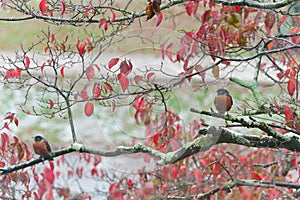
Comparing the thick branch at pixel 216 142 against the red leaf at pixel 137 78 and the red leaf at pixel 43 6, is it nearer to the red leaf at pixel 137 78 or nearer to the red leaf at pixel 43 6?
the red leaf at pixel 137 78

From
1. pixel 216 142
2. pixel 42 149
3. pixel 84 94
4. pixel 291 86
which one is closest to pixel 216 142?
pixel 216 142

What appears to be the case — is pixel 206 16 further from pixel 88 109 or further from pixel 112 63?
pixel 88 109

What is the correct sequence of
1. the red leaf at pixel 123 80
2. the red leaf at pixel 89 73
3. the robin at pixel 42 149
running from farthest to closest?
the robin at pixel 42 149 < the red leaf at pixel 89 73 < the red leaf at pixel 123 80

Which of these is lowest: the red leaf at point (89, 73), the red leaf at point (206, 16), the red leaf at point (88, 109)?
the red leaf at point (88, 109)

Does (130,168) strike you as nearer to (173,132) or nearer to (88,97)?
(173,132)

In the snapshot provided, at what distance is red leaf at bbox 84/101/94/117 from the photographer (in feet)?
4.29

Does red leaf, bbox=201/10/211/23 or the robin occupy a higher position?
red leaf, bbox=201/10/211/23

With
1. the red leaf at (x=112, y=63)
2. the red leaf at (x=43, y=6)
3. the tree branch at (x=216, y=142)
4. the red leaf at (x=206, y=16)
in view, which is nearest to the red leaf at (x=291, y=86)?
the tree branch at (x=216, y=142)

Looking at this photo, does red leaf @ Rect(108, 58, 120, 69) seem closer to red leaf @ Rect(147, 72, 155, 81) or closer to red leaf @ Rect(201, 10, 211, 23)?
red leaf @ Rect(147, 72, 155, 81)

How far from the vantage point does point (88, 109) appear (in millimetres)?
1312

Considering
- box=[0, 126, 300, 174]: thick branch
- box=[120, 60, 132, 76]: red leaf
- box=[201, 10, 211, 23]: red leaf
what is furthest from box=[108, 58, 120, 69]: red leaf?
box=[201, 10, 211, 23]: red leaf

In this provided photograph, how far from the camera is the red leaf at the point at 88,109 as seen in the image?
4.29 feet

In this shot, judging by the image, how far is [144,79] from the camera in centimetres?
140

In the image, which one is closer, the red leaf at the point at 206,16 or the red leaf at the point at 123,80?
the red leaf at the point at 123,80
